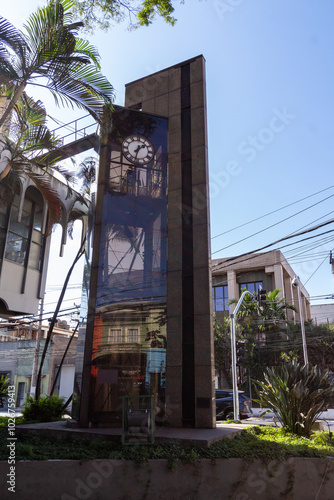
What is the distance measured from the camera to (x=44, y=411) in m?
12.3

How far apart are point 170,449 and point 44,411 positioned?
6.91m

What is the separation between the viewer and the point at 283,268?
38.9m

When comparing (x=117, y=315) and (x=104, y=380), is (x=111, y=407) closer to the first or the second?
(x=104, y=380)

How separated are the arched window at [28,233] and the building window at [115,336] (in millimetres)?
9459

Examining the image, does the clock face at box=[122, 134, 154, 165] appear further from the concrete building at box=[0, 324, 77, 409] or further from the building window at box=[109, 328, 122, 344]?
the concrete building at box=[0, 324, 77, 409]

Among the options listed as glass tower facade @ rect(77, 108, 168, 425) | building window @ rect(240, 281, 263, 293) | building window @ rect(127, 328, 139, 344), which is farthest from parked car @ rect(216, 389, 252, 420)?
building window @ rect(240, 281, 263, 293)

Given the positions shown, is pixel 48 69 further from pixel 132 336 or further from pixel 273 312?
pixel 273 312

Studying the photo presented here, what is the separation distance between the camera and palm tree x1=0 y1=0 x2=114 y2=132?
869 centimetres

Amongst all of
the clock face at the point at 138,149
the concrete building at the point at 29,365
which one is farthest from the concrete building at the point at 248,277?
the clock face at the point at 138,149

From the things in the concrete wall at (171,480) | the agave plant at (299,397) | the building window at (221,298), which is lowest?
the concrete wall at (171,480)

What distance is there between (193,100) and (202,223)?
3869 millimetres

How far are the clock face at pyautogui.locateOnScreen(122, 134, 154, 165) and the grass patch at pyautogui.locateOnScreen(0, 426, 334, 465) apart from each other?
7.15 m

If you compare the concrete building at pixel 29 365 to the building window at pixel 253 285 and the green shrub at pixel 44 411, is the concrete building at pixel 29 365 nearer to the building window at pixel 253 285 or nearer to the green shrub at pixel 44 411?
the building window at pixel 253 285

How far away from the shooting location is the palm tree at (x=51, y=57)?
869 cm
